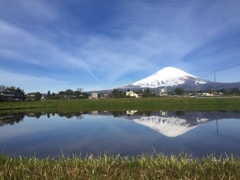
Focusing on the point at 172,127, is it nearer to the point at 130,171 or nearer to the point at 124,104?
the point at 130,171

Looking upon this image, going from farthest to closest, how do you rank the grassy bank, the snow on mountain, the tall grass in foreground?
the grassy bank, the snow on mountain, the tall grass in foreground

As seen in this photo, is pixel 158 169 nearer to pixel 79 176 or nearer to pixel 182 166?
pixel 182 166

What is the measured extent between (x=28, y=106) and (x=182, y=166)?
80.5 meters

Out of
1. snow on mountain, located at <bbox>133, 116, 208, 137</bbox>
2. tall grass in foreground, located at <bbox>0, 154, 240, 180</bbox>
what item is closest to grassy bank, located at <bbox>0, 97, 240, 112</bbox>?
snow on mountain, located at <bbox>133, 116, 208, 137</bbox>

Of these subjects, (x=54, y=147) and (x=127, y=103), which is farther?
(x=127, y=103)

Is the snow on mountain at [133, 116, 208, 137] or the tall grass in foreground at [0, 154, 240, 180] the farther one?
the snow on mountain at [133, 116, 208, 137]

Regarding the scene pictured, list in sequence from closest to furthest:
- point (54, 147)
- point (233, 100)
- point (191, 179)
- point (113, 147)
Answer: point (191, 179)
point (113, 147)
point (54, 147)
point (233, 100)

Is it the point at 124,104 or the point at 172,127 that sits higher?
the point at 124,104

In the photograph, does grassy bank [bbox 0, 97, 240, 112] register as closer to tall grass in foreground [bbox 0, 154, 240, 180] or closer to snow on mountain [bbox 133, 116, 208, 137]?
snow on mountain [bbox 133, 116, 208, 137]

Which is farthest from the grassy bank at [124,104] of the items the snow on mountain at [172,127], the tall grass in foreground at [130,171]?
the tall grass in foreground at [130,171]

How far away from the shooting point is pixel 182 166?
7953 millimetres

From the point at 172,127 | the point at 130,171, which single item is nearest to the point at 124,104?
the point at 172,127

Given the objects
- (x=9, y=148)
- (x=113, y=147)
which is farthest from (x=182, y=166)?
(x=9, y=148)

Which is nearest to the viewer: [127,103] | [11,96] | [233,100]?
Result: [233,100]
